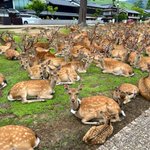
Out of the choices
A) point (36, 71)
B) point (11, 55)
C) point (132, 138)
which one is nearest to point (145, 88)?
point (132, 138)

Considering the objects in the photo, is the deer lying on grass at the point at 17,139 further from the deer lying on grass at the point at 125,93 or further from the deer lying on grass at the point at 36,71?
the deer lying on grass at the point at 36,71

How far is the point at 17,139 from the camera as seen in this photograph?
179 inches

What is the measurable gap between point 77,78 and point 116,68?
1.50 metres

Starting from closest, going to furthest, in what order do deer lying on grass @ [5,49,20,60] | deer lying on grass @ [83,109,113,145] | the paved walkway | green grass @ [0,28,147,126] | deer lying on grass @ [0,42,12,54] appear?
1. the paved walkway
2. deer lying on grass @ [83,109,113,145]
3. green grass @ [0,28,147,126]
4. deer lying on grass @ [5,49,20,60]
5. deer lying on grass @ [0,42,12,54]

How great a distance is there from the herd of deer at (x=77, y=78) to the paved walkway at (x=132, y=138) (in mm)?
178

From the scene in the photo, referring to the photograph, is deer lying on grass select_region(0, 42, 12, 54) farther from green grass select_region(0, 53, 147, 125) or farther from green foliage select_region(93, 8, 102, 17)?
green foliage select_region(93, 8, 102, 17)

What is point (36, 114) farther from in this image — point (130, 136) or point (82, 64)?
point (82, 64)

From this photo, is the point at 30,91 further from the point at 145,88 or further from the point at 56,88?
the point at 145,88

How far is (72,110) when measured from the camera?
5.96 meters

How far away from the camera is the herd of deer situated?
195 inches

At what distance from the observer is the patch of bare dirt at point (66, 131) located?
16.2ft

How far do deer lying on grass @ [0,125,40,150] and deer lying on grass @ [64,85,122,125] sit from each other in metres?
1.20

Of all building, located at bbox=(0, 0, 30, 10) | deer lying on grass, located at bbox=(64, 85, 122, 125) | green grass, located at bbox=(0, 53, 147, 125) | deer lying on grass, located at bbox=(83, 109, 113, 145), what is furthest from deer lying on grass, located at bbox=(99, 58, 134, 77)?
building, located at bbox=(0, 0, 30, 10)

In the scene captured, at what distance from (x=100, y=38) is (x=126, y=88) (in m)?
6.94
